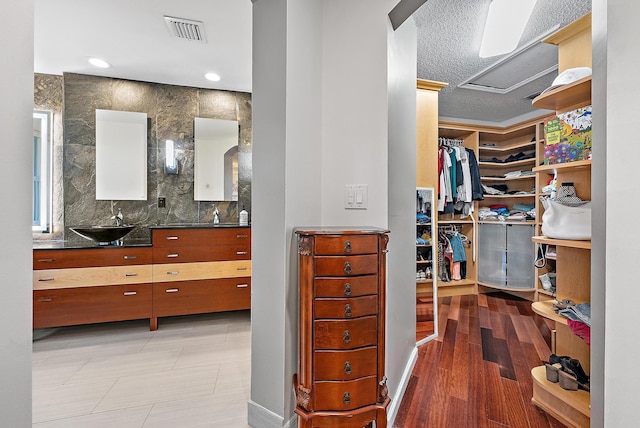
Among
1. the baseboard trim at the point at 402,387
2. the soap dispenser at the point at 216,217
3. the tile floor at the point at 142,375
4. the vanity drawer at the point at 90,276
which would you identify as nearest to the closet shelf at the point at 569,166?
the baseboard trim at the point at 402,387

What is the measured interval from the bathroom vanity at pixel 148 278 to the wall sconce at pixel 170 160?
86cm

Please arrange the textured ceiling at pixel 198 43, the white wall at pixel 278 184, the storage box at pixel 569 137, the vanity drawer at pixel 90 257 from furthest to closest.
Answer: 1. the vanity drawer at pixel 90 257
2. the textured ceiling at pixel 198 43
3. the storage box at pixel 569 137
4. the white wall at pixel 278 184

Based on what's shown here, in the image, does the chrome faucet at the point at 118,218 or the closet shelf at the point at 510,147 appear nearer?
the chrome faucet at the point at 118,218

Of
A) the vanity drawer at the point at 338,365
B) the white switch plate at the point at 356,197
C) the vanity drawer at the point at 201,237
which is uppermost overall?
the white switch plate at the point at 356,197

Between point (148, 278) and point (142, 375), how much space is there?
1004 mm

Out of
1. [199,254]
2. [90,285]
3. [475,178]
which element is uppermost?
[475,178]

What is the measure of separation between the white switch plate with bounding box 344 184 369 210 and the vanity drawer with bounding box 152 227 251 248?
5.74ft

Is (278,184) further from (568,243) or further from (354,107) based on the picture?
(568,243)

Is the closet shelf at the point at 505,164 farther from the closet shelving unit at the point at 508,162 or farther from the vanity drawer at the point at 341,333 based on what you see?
the vanity drawer at the point at 341,333

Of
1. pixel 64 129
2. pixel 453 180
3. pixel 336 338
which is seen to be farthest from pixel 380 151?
pixel 64 129

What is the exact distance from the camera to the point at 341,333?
1.30 metres

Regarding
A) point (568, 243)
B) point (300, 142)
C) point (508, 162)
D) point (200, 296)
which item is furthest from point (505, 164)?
point (200, 296)

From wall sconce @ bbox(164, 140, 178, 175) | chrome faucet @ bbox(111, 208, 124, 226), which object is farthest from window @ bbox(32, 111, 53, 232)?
wall sconce @ bbox(164, 140, 178, 175)
